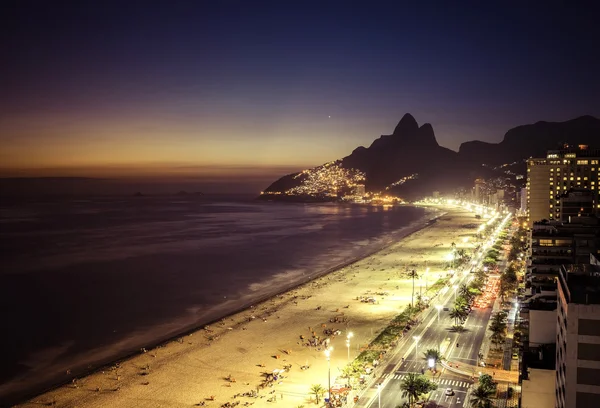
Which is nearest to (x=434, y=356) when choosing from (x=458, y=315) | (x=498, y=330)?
(x=498, y=330)

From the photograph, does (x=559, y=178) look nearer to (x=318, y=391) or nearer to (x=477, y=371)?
(x=477, y=371)

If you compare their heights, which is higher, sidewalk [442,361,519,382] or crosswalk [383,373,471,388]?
sidewalk [442,361,519,382]

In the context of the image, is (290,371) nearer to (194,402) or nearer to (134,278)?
(194,402)

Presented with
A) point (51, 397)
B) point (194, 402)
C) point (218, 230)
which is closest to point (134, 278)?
point (51, 397)

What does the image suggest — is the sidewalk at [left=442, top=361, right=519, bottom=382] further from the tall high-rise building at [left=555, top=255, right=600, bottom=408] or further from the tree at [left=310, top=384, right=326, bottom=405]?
the tall high-rise building at [left=555, top=255, right=600, bottom=408]

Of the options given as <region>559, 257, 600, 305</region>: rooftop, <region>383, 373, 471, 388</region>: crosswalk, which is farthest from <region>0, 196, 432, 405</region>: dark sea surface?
<region>559, 257, 600, 305</region>: rooftop

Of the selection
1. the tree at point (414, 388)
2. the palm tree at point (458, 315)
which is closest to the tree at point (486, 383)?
the tree at point (414, 388)
